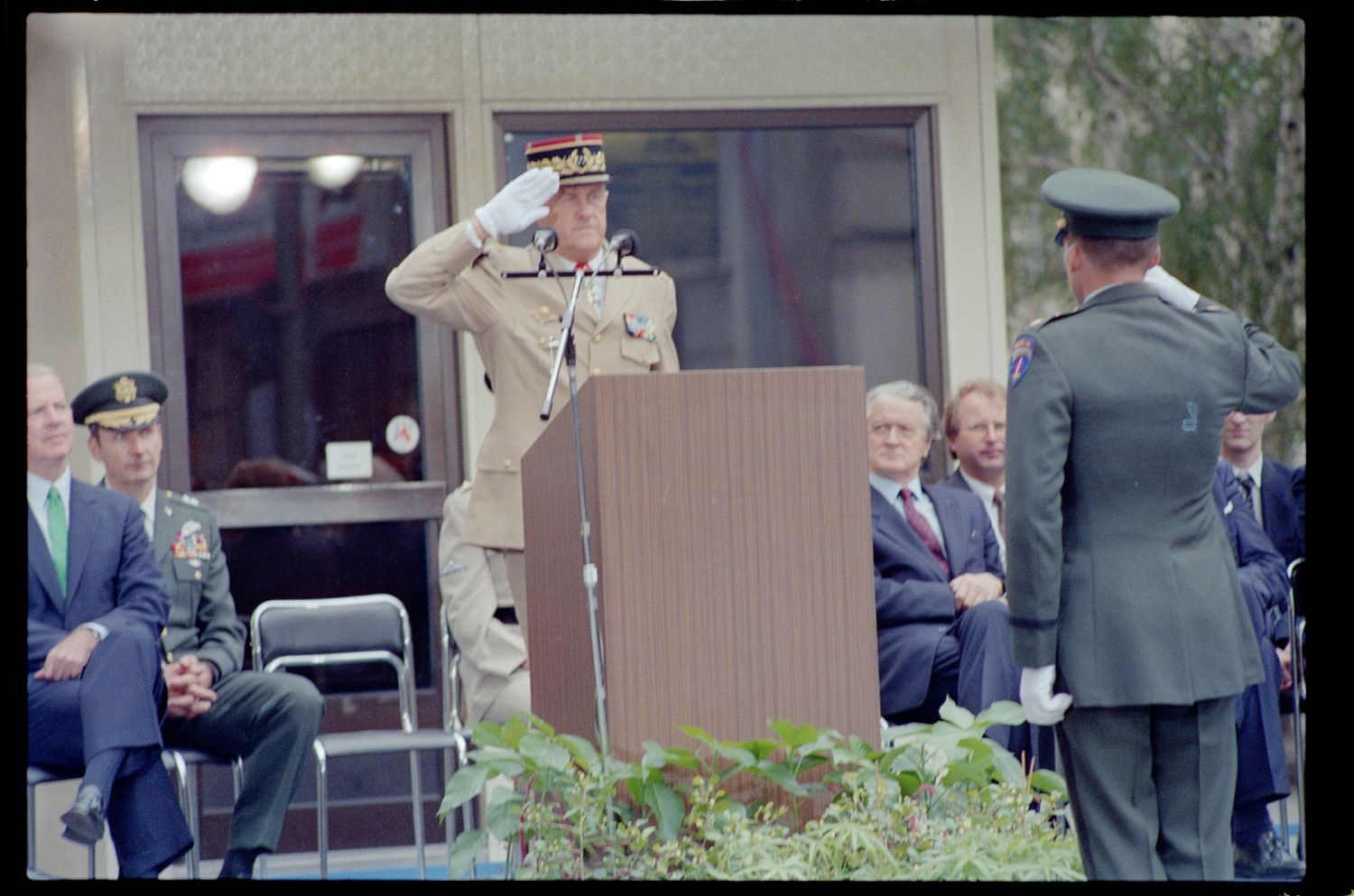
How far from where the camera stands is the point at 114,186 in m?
5.64

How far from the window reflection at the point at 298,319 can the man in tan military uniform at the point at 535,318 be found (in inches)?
55.3

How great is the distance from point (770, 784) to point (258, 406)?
10.6 ft

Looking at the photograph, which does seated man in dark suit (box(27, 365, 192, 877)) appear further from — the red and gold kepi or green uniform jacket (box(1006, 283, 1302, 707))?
green uniform jacket (box(1006, 283, 1302, 707))

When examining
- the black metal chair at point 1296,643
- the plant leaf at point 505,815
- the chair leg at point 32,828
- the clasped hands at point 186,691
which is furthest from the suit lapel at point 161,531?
the black metal chair at point 1296,643

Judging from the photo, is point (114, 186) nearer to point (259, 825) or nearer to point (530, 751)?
point (259, 825)

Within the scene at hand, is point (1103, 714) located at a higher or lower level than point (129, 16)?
lower

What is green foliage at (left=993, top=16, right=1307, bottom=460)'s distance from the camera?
889cm

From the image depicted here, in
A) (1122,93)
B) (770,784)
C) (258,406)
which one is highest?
(1122,93)

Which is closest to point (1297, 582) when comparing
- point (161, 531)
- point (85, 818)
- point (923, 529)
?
point (923, 529)

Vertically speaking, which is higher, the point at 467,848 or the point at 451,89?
the point at 451,89

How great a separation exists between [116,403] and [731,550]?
248 cm

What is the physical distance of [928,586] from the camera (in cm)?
479

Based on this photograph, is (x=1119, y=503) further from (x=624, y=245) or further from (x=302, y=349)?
(x=302, y=349)

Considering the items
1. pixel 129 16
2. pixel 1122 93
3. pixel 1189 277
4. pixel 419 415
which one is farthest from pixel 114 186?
pixel 1122 93
